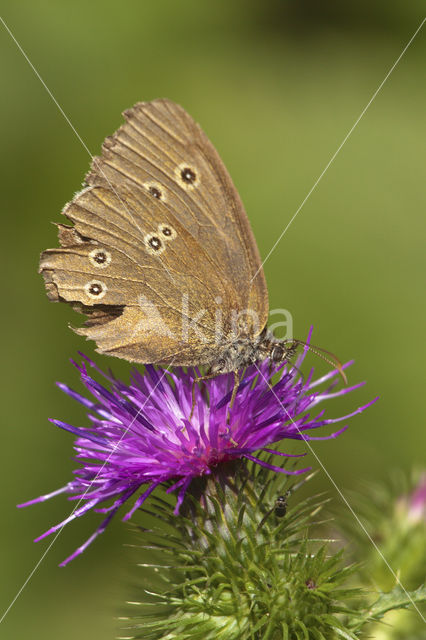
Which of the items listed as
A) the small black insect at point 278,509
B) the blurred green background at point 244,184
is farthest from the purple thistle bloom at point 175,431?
the blurred green background at point 244,184

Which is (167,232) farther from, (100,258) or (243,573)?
(243,573)

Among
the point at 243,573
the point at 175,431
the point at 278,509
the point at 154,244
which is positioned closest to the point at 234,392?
the point at 175,431

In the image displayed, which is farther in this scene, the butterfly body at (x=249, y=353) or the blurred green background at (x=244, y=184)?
the blurred green background at (x=244, y=184)

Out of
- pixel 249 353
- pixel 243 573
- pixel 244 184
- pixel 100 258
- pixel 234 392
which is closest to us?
pixel 243 573

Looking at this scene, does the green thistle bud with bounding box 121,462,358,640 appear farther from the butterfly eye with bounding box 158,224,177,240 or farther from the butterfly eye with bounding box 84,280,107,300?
the butterfly eye with bounding box 158,224,177,240

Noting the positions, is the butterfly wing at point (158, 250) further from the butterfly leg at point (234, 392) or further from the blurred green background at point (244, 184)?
the blurred green background at point (244, 184)

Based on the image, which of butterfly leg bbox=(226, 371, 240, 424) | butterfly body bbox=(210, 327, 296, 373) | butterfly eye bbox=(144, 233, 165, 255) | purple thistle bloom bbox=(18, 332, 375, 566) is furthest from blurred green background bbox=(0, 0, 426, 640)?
butterfly eye bbox=(144, 233, 165, 255)

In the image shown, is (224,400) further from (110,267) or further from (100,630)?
(100,630)
